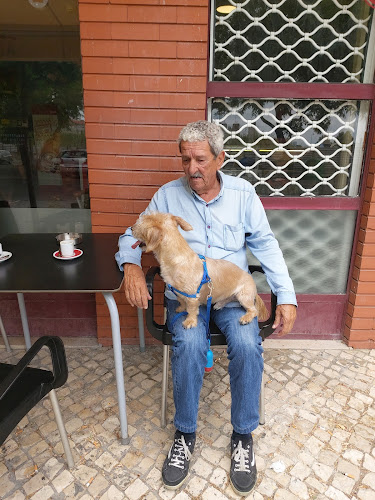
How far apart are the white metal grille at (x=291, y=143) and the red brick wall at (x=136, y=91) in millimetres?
465

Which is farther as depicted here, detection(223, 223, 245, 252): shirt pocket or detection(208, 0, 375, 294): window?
→ detection(208, 0, 375, 294): window

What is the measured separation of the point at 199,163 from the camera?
236 cm

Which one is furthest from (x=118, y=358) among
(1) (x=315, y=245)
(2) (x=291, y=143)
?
(2) (x=291, y=143)

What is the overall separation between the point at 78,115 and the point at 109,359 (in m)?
2.50

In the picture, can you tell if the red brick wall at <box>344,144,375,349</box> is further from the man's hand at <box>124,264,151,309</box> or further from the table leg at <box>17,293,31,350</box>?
the table leg at <box>17,293,31,350</box>

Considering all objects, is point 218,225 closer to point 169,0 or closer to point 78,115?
point 169,0

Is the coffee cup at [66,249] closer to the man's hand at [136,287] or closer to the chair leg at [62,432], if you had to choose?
the man's hand at [136,287]

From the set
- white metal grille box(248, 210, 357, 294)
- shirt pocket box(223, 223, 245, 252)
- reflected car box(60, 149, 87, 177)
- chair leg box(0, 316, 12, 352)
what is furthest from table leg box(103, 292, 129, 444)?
reflected car box(60, 149, 87, 177)

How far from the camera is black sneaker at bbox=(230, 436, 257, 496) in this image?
2.12 m

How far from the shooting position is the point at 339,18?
10.0ft

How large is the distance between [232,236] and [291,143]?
1368mm

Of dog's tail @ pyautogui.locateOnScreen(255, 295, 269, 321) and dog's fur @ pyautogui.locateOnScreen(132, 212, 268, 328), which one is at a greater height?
dog's fur @ pyautogui.locateOnScreen(132, 212, 268, 328)

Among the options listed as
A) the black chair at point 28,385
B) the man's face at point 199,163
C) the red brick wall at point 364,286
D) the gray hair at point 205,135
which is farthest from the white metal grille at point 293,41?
the black chair at point 28,385

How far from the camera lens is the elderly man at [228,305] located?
7.23 ft
